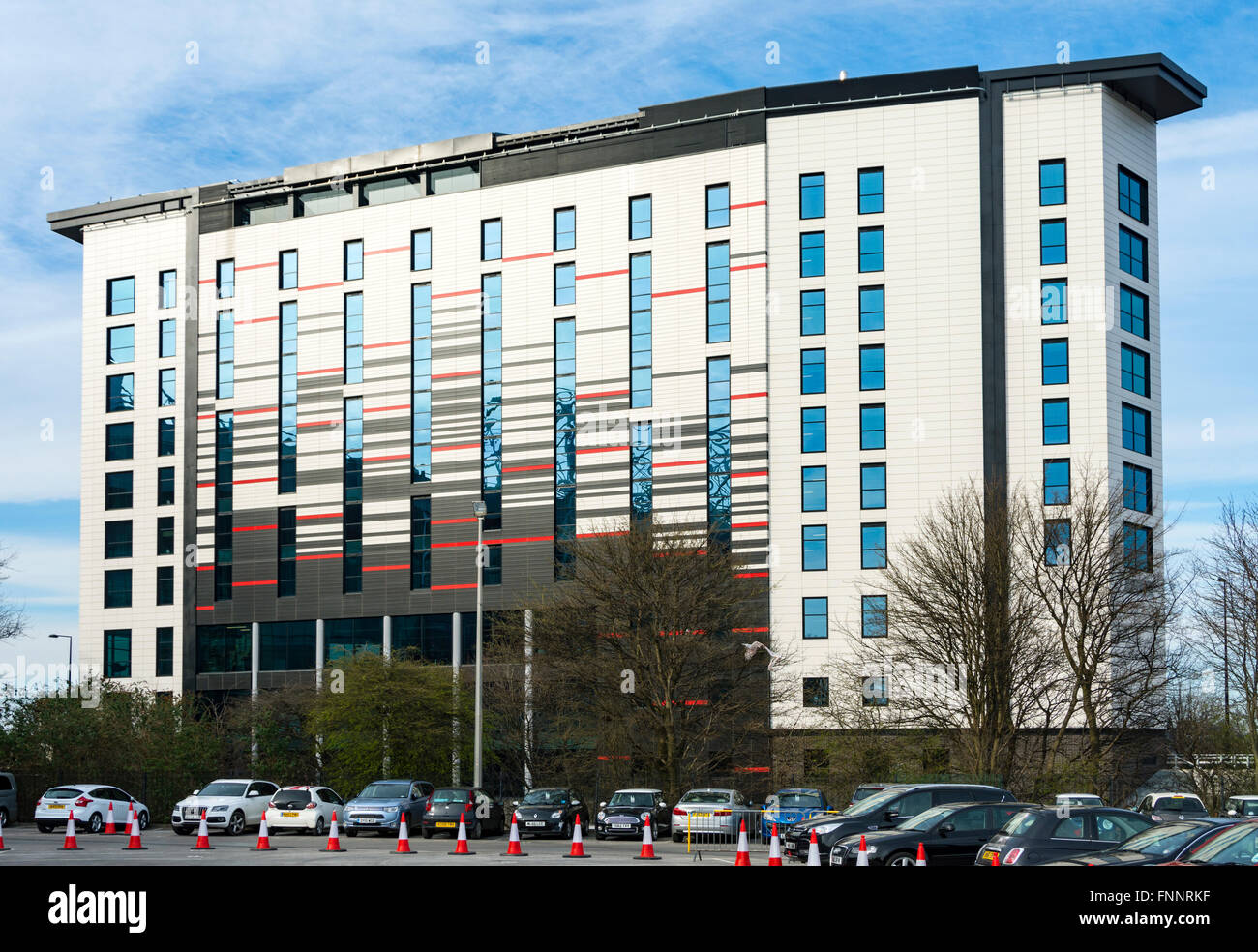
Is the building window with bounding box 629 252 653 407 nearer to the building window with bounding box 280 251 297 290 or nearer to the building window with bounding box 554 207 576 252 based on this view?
the building window with bounding box 554 207 576 252

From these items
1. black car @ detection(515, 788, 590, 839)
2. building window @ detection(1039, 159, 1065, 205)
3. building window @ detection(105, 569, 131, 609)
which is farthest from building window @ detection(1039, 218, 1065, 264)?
building window @ detection(105, 569, 131, 609)

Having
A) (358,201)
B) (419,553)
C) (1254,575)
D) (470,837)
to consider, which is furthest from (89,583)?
(1254,575)

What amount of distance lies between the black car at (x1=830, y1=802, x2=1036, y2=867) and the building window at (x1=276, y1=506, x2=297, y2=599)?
5744 centimetres

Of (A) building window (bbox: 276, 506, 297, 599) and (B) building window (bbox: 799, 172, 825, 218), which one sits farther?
(A) building window (bbox: 276, 506, 297, 599)

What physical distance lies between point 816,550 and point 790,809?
30.6 metres

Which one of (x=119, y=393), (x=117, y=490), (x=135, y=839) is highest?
(x=119, y=393)

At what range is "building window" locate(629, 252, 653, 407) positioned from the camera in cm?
6838

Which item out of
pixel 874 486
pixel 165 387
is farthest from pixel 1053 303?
pixel 165 387

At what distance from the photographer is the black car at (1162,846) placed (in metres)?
15.4

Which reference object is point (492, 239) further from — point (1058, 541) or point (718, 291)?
point (1058, 541)

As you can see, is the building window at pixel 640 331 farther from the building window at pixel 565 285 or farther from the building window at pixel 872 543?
the building window at pixel 872 543

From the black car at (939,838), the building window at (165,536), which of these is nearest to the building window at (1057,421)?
the black car at (939,838)

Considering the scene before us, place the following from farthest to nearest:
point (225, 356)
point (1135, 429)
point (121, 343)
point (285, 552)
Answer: point (121, 343)
point (225, 356)
point (285, 552)
point (1135, 429)

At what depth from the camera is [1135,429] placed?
64.2m
